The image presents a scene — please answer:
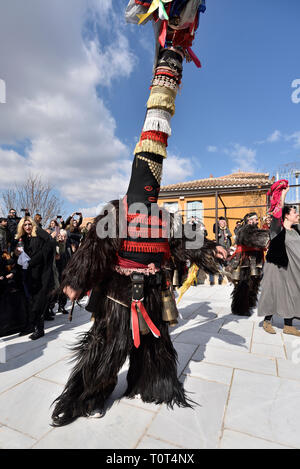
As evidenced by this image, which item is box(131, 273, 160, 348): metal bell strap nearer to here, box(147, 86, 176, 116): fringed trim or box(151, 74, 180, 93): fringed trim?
box(147, 86, 176, 116): fringed trim

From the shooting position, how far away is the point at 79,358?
1884mm

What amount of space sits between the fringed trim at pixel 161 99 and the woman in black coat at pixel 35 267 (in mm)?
3200

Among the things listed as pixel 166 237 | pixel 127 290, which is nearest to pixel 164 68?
pixel 166 237

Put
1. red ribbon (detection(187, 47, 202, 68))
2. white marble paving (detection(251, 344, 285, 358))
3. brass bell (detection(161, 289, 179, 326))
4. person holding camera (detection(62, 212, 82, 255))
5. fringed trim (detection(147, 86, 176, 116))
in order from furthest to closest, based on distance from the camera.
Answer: person holding camera (detection(62, 212, 82, 255)) → white marble paving (detection(251, 344, 285, 358)) → red ribbon (detection(187, 47, 202, 68)) → brass bell (detection(161, 289, 179, 326)) → fringed trim (detection(147, 86, 176, 116))

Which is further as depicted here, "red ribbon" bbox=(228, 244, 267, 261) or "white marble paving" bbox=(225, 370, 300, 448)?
"red ribbon" bbox=(228, 244, 267, 261)

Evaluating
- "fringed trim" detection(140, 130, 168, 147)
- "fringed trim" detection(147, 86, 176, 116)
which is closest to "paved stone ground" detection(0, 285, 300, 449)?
"fringed trim" detection(140, 130, 168, 147)

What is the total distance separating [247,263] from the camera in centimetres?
467

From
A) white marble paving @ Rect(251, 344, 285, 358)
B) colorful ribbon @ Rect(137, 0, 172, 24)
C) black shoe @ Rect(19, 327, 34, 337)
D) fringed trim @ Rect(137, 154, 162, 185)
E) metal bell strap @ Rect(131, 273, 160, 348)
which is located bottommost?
black shoe @ Rect(19, 327, 34, 337)

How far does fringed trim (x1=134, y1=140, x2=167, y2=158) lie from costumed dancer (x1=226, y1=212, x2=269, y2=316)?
3.01 metres

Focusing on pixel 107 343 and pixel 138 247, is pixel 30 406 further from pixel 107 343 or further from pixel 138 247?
pixel 138 247

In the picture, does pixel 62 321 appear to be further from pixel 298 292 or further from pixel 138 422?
pixel 298 292

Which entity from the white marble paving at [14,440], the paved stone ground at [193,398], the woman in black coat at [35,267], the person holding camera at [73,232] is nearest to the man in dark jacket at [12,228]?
the person holding camera at [73,232]

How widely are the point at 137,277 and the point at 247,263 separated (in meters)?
3.56

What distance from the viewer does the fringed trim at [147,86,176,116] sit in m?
1.84
